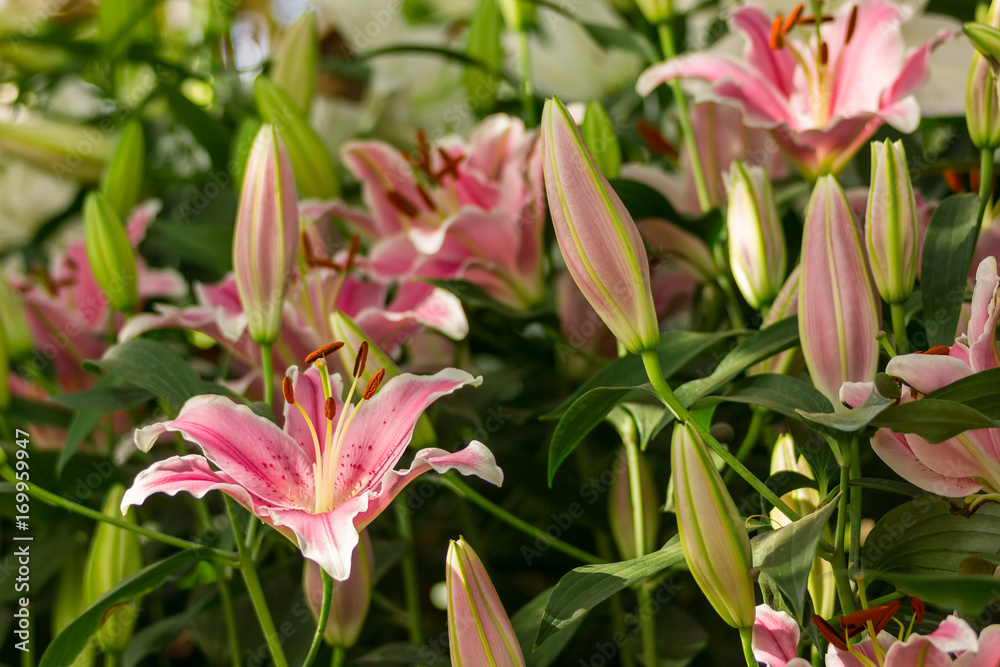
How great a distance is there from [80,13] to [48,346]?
56cm

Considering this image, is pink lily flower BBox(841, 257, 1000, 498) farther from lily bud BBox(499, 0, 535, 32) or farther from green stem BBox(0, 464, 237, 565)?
lily bud BBox(499, 0, 535, 32)

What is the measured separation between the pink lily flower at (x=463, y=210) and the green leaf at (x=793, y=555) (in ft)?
0.94

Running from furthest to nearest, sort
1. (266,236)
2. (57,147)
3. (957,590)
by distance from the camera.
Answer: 1. (57,147)
2. (266,236)
3. (957,590)

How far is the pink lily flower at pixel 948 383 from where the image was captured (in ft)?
1.10

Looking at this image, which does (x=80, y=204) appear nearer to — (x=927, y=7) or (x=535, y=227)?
(x=535, y=227)

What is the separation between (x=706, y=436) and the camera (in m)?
0.35

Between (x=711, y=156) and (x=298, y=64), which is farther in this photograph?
(x=298, y=64)

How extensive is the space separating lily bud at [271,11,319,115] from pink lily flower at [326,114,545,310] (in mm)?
116

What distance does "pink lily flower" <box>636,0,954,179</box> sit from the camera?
0.51 metres

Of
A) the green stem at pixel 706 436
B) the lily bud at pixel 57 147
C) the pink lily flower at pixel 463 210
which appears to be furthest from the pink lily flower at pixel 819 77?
the lily bud at pixel 57 147

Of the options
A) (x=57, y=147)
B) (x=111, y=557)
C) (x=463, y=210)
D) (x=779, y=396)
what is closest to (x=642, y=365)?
(x=779, y=396)

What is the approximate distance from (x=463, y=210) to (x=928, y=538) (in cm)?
32

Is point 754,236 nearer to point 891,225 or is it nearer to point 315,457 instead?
point 891,225

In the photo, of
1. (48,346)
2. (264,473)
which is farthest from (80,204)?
(264,473)
